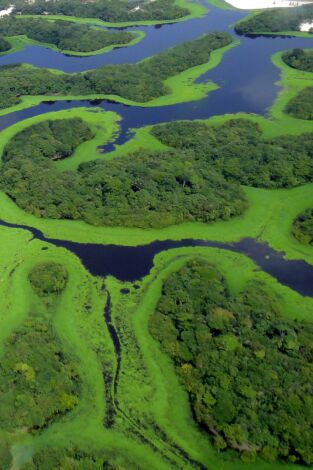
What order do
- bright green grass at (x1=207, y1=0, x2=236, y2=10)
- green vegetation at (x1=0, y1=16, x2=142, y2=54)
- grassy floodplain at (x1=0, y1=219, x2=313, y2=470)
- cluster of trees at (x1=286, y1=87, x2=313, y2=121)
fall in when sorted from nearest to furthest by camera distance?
grassy floodplain at (x1=0, y1=219, x2=313, y2=470), cluster of trees at (x1=286, y1=87, x2=313, y2=121), green vegetation at (x1=0, y1=16, x2=142, y2=54), bright green grass at (x1=207, y1=0, x2=236, y2=10)

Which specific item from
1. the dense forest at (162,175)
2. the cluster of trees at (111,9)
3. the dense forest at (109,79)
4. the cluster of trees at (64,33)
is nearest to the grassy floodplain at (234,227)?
the dense forest at (162,175)

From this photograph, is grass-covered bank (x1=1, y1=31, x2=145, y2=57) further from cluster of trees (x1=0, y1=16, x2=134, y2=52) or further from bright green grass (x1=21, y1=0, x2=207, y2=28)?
bright green grass (x1=21, y1=0, x2=207, y2=28)

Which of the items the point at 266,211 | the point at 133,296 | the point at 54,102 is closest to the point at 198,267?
the point at 133,296

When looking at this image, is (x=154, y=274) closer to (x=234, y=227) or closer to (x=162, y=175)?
(x=234, y=227)

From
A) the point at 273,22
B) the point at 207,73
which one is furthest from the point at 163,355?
the point at 273,22

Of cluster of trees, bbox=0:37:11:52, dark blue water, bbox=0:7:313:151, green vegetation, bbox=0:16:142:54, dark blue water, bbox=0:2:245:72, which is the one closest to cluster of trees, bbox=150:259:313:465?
dark blue water, bbox=0:7:313:151

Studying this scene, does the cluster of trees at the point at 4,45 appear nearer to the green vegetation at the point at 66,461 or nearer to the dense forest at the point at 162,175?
the dense forest at the point at 162,175

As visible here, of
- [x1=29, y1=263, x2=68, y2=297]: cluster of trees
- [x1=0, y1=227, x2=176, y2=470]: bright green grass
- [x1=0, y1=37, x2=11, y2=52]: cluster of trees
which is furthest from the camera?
[x1=0, y1=37, x2=11, y2=52]: cluster of trees
